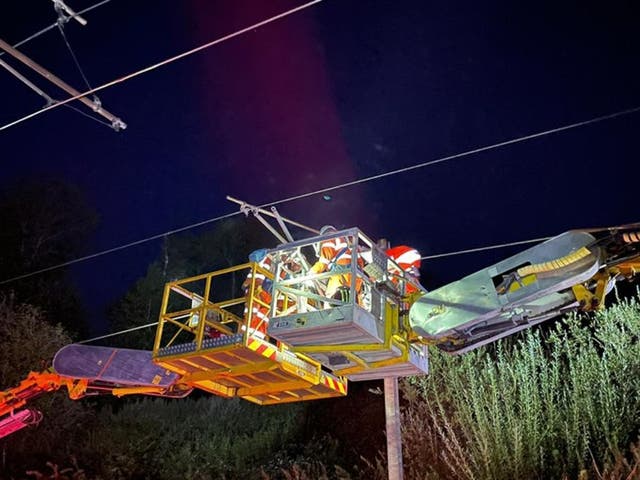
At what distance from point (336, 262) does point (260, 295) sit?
187cm

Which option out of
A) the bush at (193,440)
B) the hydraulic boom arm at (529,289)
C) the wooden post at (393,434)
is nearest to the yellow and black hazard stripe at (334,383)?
the wooden post at (393,434)

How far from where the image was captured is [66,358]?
9.60 metres

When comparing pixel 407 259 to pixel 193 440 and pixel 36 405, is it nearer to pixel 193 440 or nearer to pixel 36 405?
pixel 193 440

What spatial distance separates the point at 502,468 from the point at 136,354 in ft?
22.2

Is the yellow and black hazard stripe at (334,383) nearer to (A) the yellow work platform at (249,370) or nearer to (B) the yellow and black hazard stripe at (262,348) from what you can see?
(A) the yellow work platform at (249,370)

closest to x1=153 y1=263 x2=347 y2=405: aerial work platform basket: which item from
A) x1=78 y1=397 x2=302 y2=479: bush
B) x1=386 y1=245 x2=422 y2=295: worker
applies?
x1=386 y1=245 x2=422 y2=295: worker

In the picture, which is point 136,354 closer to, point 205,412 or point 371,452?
point 371,452

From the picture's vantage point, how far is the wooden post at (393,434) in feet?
26.3

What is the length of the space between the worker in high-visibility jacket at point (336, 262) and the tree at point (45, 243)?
2061cm

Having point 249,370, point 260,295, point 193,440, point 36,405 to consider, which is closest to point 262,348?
point 249,370

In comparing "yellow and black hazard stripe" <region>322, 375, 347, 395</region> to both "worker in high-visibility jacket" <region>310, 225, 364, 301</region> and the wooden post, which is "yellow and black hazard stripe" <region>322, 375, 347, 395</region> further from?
"worker in high-visibility jacket" <region>310, 225, 364, 301</region>

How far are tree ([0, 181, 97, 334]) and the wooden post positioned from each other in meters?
20.7

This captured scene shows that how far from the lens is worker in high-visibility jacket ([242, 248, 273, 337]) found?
331 inches

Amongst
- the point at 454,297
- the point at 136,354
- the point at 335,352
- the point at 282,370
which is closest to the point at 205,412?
the point at 136,354
